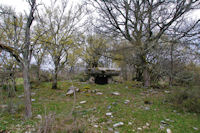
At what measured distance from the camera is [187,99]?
12.6ft

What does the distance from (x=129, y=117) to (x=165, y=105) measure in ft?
6.55

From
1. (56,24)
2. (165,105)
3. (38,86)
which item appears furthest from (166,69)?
(38,86)

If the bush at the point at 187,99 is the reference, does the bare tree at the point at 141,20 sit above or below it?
above

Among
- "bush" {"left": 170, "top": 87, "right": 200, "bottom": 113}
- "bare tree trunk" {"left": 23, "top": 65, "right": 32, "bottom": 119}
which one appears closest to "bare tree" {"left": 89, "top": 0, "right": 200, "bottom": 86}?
"bush" {"left": 170, "top": 87, "right": 200, "bottom": 113}

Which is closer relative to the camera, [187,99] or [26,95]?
[26,95]

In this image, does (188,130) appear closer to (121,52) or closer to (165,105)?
(165,105)

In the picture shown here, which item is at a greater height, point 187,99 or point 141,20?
point 141,20

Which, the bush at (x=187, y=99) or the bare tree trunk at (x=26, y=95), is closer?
the bare tree trunk at (x=26, y=95)

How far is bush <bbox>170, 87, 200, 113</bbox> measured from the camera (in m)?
3.65

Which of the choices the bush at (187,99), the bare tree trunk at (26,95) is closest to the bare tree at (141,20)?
the bush at (187,99)

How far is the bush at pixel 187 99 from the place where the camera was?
3646 millimetres

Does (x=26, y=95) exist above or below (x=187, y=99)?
above

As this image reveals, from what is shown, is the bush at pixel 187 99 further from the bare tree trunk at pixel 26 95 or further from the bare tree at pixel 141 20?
the bare tree trunk at pixel 26 95

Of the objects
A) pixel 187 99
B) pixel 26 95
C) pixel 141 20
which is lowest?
pixel 187 99
